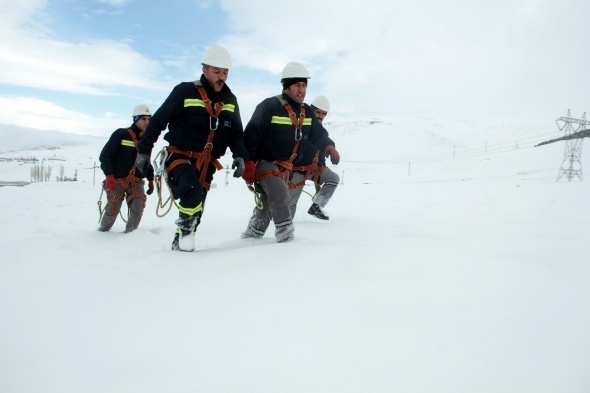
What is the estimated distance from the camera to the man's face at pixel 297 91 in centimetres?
468

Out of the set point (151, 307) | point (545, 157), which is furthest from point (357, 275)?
point (545, 157)

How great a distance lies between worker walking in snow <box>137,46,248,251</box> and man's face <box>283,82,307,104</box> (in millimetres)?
777

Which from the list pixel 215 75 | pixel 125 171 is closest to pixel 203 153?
pixel 215 75

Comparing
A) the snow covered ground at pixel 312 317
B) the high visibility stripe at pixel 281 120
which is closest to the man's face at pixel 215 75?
the high visibility stripe at pixel 281 120

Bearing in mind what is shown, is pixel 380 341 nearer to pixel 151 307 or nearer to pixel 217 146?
pixel 151 307

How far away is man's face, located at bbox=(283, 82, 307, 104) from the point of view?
4.68 meters

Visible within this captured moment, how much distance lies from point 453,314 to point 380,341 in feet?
1.59

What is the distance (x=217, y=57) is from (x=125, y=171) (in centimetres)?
291

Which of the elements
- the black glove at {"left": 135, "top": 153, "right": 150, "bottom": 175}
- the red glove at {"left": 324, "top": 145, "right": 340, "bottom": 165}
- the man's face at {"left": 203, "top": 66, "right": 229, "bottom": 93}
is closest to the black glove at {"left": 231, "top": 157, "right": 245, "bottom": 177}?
the man's face at {"left": 203, "top": 66, "right": 229, "bottom": 93}

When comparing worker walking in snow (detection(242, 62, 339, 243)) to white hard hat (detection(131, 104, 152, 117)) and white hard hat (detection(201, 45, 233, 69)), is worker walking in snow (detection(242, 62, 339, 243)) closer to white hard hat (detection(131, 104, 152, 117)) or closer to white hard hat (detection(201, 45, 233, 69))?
white hard hat (detection(201, 45, 233, 69))

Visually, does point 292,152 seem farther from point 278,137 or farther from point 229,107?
point 229,107

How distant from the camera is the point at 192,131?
415 centimetres

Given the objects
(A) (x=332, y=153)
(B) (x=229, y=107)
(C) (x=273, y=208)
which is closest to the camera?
(B) (x=229, y=107)

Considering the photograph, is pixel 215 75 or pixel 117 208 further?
pixel 117 208
